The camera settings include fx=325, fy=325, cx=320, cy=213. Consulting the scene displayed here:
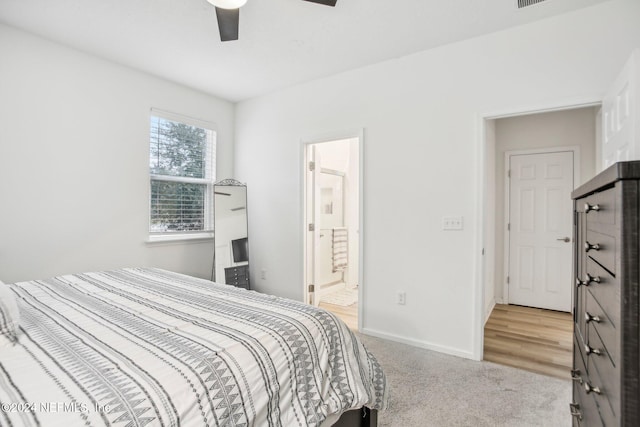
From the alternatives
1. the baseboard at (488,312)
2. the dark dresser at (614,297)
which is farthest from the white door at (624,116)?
the baseboard at (488,312)

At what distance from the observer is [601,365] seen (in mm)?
879

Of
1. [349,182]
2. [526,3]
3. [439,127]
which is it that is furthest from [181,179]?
[526,3]

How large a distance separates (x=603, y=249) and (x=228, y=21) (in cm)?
208

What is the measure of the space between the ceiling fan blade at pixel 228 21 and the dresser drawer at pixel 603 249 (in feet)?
6.51

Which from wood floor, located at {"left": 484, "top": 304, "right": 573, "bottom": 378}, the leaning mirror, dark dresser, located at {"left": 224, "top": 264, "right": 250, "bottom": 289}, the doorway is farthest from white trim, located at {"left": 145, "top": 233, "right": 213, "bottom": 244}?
the doorway

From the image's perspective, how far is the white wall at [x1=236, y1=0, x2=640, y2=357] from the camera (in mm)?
2264

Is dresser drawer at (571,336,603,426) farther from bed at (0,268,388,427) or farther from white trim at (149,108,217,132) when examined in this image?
white trim at (149,108,217,132)

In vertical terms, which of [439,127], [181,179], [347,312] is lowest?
[347,312]

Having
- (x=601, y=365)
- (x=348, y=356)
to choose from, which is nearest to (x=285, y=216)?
(x=348, y=356)

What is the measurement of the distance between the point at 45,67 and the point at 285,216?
2.51 meters

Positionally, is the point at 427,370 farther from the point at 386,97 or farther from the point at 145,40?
the point at 145,40

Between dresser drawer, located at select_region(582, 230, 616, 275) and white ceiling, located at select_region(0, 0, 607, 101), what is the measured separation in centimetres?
191

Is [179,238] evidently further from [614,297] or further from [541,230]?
[541,230]

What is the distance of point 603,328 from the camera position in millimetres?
850
